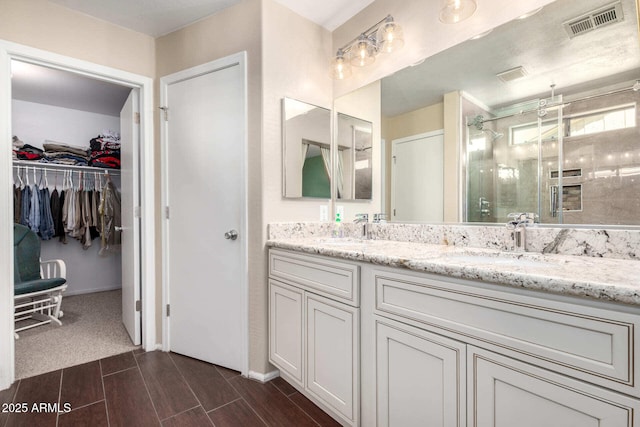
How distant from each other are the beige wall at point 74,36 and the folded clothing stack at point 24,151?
2008 millimetres

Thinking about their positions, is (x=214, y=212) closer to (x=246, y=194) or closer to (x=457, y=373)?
(x=246, y=194)

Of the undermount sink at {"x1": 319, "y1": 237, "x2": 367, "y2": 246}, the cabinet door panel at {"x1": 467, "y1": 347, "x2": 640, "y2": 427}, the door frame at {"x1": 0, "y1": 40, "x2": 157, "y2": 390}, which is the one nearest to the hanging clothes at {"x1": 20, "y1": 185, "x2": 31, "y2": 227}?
the door frame at {"x1": 0, "y1": 40, "x2": 157, "y2": 390}

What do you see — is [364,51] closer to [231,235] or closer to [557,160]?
[557,160]

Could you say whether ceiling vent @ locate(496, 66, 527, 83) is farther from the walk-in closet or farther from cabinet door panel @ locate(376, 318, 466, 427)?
the walk-in closet

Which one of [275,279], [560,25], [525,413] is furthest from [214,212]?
[560,25]

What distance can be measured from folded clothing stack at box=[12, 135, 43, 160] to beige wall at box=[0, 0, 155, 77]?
2.01 m

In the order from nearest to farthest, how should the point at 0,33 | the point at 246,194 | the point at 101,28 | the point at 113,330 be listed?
the point at 0,33
the point at 246,194
the point at 101,28
the point at 113,330

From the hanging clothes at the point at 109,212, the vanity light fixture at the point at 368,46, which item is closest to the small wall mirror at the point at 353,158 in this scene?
the vanity light fixture at the point at 368,46

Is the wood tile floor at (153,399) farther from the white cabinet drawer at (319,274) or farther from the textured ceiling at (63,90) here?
the textured ceiling at (63,90)

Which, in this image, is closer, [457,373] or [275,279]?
[457,373]

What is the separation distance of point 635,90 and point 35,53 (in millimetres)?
3094

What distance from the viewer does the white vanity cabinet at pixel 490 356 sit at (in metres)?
0.69

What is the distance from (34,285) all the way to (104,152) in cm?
181

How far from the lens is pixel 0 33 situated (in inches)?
69.3
